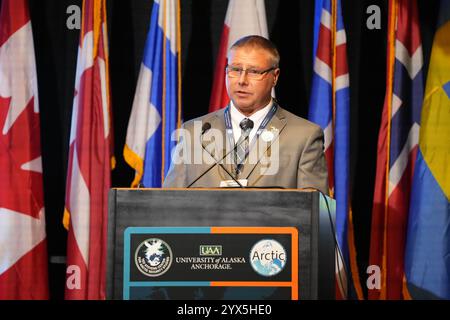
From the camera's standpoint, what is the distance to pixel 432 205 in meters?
4.40

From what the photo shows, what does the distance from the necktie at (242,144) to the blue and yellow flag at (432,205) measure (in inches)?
72.3

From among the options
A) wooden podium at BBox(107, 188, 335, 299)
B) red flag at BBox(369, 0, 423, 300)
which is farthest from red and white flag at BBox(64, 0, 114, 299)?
wooden podium at BBox(107, 188, 335, 299)

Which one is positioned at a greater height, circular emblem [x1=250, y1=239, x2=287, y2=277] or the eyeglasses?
the eyeglasses

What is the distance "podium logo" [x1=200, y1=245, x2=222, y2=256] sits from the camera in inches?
85.3

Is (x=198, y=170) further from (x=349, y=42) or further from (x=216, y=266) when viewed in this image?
(x=349, y=42)

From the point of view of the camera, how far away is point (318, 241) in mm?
2176

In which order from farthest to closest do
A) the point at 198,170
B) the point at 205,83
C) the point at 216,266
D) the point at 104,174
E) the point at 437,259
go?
the point at 205,83, the point at 104,174, the point at 437,259, the point at 198,170, the point at 216,266

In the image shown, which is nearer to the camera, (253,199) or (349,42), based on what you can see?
(253,199)

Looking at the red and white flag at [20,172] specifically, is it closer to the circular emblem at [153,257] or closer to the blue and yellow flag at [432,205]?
the blue and yellow flag at [432,205]

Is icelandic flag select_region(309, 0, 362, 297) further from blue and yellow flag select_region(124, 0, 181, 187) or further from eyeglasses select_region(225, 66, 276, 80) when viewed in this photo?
eyeglasses select_region(225, 66, 276, 80)

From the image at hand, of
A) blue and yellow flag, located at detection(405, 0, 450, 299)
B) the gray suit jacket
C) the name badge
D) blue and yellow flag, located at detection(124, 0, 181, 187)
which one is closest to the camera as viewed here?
the name badge

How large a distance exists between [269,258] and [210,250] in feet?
0.58

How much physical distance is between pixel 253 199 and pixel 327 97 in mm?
2548

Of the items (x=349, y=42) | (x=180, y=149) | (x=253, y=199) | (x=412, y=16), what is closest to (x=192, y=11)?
(x=349, y=42)
